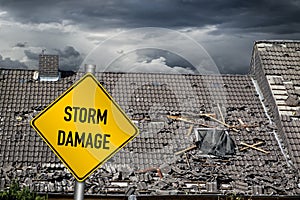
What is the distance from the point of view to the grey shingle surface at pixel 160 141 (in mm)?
12945

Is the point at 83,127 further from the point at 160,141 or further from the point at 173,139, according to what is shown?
the point at 173,139

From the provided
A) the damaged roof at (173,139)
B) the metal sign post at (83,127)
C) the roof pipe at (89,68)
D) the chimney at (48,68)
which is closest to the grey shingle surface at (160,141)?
the damaged roof at (173,139)

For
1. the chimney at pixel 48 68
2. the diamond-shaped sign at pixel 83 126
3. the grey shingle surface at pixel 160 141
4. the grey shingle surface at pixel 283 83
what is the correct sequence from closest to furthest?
the diamond-shaped sign at pixel 83 126
the grey shingle surface at pixel 160 141
the grey shingle surface at pixel 283 83
the chimney at pixel 48 68

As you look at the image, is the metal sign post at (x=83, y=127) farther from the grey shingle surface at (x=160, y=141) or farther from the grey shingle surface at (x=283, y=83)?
the grey shingle surface at (x=283, y=83)

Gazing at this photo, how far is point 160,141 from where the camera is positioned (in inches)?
570

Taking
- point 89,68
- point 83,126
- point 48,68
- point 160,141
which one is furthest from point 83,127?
point 48,68

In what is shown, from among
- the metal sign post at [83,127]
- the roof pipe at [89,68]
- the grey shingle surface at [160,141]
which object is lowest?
the metal sign post at [83,127]

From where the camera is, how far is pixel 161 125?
15.2 meters

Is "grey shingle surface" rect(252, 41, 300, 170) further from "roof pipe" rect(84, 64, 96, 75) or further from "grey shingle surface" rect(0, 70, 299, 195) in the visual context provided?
"roof pipe" rect(84, 64, 96, 75)

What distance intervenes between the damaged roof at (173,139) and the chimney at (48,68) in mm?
257

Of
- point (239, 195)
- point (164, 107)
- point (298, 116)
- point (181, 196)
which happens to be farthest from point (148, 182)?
point (298, 116)

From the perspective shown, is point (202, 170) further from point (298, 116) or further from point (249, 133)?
point (298, 116)

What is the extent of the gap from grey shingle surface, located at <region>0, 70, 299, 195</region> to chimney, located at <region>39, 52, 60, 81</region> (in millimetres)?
310

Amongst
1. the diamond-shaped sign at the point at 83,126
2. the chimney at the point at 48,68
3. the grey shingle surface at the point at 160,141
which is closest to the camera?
the diamond-shaped sign at the point at 83,126
